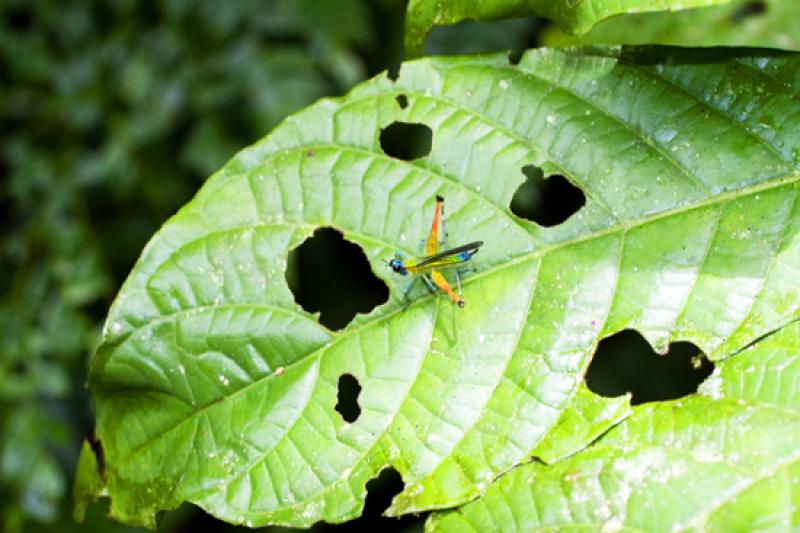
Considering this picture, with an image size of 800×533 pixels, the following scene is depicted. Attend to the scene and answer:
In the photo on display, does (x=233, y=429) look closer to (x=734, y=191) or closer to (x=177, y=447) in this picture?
(x=177, y=447)

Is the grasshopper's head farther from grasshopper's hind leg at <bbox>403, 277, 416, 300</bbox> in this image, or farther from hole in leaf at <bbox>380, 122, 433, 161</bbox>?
hole in leaf at <bbox>380, 122, 433, 161</bbox>

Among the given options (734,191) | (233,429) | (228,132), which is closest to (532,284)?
(734,191)

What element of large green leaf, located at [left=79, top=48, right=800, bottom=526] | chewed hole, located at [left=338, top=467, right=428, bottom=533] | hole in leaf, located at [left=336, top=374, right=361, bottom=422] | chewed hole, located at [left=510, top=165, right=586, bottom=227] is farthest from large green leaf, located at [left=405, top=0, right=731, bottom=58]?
chewed hole, located at [left=338, top=467, right=428, bottom=533]

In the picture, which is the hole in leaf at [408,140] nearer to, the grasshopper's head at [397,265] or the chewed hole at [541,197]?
the chewed hole at [541,197]

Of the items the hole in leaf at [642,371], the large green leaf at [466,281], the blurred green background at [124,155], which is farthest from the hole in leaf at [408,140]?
the large green leaf at [466,281]

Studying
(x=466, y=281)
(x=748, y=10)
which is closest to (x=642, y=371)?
(x=748, y=10)

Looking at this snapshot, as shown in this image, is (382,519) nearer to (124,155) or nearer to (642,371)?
(642,371)
